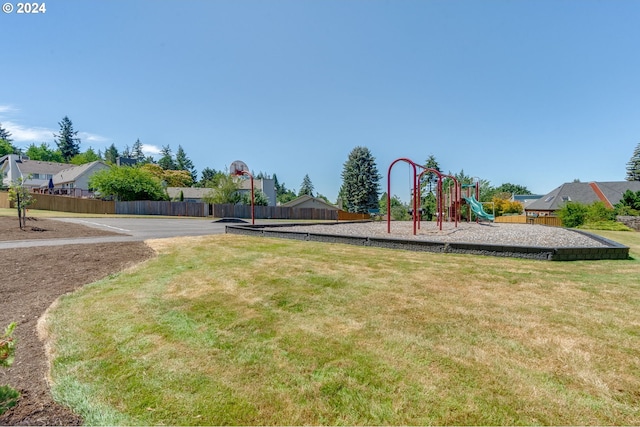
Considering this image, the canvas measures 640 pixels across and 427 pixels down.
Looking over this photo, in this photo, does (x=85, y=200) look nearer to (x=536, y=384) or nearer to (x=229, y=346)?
(x=229, y=346)

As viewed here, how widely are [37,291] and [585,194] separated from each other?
46.7 meters

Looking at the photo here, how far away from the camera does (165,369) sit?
2447mm

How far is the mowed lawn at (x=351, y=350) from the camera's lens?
1.99 metres

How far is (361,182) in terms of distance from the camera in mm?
48375

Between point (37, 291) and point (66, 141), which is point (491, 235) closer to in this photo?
point (37, 291)

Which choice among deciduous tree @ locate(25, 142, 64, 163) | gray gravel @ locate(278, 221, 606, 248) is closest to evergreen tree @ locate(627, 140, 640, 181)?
gray gravel @ locate(278, 221, 606, 248)

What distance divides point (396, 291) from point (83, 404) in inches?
137

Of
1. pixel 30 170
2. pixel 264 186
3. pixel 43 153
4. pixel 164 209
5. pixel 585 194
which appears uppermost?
pixel 43 153

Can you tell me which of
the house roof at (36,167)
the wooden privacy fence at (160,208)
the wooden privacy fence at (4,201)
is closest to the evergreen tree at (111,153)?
the house roof at (36,167)

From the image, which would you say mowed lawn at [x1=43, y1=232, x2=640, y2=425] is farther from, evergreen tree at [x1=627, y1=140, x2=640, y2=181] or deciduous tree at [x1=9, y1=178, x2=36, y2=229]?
evergreen tree at [x1=627, y1=140, x2=640, y2=181]

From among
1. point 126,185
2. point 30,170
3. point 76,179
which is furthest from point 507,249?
point 30,170

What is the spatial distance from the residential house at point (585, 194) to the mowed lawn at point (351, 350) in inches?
1451

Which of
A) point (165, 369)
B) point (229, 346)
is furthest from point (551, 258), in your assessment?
point (165, 369)

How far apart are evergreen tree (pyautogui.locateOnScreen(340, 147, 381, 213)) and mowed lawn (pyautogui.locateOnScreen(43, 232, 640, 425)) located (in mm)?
43342
